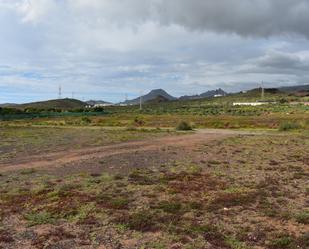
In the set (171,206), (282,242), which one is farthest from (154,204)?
(282,242)

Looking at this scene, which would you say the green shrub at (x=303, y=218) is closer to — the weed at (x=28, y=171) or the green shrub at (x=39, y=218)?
the green shrub at (x=39, y=218)

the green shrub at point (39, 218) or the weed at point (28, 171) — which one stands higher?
the weed at point (28, 171)

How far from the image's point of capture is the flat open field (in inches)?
316

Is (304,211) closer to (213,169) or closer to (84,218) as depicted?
(84,218)

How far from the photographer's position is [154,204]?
1051 cm

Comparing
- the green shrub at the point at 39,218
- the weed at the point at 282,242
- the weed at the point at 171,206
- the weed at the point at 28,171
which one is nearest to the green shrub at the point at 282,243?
the weed at the point at 282,242

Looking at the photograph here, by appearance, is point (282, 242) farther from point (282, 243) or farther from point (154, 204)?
point (154, 204)

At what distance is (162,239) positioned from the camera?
26.1 ft

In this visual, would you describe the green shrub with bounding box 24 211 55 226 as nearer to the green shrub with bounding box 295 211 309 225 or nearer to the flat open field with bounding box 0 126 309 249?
the flat open field with bounding box 0 126 309 249

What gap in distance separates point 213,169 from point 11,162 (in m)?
8.25

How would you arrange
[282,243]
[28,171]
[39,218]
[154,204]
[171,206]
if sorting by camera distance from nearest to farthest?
1. [282,243]
2. [39,218]
3. [171,206]
4. [154,204]
5. [28,171]

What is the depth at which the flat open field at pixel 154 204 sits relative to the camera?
8.02 metres

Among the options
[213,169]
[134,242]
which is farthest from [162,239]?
[213,169]

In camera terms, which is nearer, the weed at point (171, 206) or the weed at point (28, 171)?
the weed at point (171, 206)
